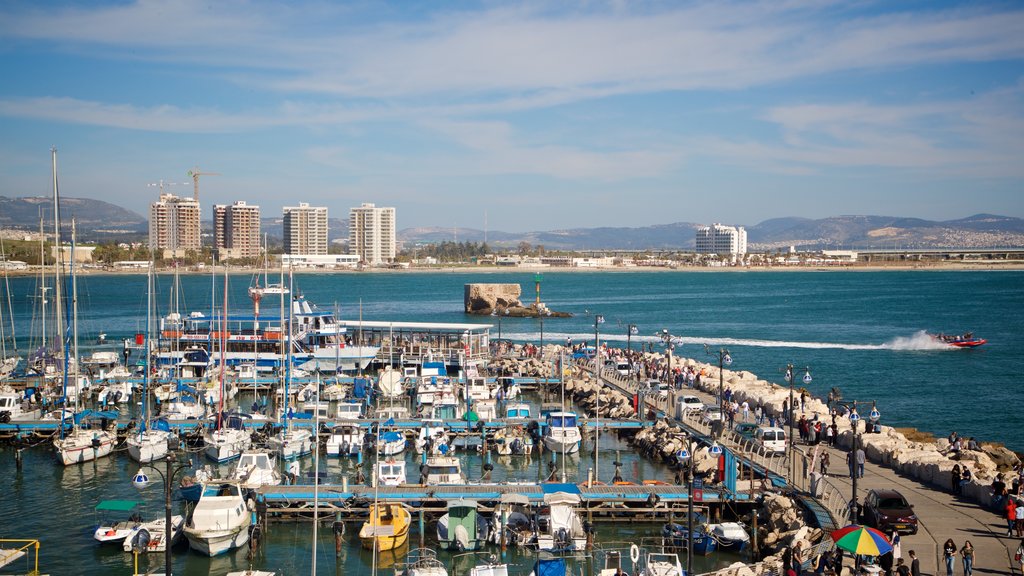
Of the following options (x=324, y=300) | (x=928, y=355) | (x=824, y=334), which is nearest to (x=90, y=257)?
(x=324, y=300)

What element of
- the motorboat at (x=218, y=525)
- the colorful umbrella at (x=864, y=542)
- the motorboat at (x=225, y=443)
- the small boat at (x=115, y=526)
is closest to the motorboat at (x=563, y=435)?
the motorboat at (x=225, y=443)

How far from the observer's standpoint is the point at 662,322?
88.3m

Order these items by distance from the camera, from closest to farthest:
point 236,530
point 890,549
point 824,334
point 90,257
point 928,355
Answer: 1. point 890,549
2. point 236,530
3. point 928,355
4. point 824,334
5. point 90,257

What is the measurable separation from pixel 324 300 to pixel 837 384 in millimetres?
86124

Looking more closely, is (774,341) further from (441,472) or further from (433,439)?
(441,472)

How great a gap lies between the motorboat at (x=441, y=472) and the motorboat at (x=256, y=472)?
13.8ft

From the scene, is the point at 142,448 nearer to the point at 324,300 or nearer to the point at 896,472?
the point at 896,472

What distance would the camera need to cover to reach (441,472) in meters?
26.7

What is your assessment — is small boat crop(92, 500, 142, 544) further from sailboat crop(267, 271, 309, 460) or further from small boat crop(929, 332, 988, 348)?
small boat crop(929, 332, 988, 348)

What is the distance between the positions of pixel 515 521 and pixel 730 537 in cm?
501

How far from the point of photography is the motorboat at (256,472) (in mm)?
24531

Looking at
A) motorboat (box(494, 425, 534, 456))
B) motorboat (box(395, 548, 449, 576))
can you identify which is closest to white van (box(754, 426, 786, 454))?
motorboat (box(494, 425, 534, 456))

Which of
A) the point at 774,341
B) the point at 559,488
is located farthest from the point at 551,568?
the point at 774,341

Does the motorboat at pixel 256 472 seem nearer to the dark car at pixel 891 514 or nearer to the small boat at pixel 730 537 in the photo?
the small boat at pixel 730 537
